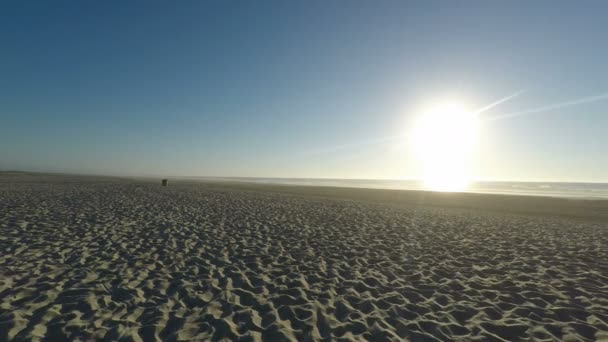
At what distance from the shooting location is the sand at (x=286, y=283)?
4.43m

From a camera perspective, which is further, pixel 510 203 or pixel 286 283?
pixel 510 203

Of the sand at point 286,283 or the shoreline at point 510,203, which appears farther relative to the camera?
the shoreline at point 510,203

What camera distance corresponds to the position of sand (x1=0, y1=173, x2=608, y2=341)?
443 centimetres

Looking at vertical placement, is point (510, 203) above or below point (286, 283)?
above

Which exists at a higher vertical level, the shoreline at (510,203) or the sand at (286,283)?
the shoreline at (510,203)

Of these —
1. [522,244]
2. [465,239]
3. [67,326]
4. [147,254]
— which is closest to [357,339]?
[67,326]

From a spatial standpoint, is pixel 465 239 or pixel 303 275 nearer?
pixel 303 275

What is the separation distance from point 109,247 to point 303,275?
6.01m

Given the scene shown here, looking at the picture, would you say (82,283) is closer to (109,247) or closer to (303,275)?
(109,247)

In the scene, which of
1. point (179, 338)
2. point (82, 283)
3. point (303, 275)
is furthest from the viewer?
point (303, 275)

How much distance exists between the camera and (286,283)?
245 inches

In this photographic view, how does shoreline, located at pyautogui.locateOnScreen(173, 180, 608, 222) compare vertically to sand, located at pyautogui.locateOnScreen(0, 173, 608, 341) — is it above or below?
above

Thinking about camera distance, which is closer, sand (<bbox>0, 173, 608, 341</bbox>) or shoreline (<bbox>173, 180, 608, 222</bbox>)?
sand (<bbox>0, 173, 608, 341</bbox>)

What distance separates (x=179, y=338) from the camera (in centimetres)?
406
